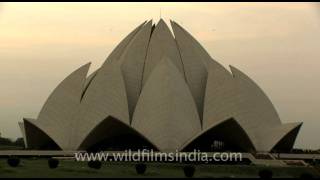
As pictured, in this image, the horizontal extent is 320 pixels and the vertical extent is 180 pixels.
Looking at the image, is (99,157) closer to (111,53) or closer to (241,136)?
(241,136)

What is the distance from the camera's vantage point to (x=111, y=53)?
49.3 m

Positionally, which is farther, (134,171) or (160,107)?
(160,107)

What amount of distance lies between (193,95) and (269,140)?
6757 mm

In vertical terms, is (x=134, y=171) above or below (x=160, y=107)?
below

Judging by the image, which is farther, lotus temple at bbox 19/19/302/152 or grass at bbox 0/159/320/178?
lotus temple at bbox 19/19/302/152

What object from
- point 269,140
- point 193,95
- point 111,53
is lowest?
point 269,140

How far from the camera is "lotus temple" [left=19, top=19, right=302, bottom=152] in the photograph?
40.3 m

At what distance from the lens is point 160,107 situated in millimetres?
40656

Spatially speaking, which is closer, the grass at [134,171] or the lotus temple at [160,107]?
the grass at [134,171]

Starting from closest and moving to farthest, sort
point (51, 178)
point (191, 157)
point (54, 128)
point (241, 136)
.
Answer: point (51, 178), point (191, 157), point (241, 136), point (54, 128)

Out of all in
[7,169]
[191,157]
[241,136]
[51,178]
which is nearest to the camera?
[51,178]

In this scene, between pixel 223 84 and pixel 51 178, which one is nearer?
pixel 51 178

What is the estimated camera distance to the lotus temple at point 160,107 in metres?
40.3

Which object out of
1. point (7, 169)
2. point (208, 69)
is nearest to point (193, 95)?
point (208, 69)
